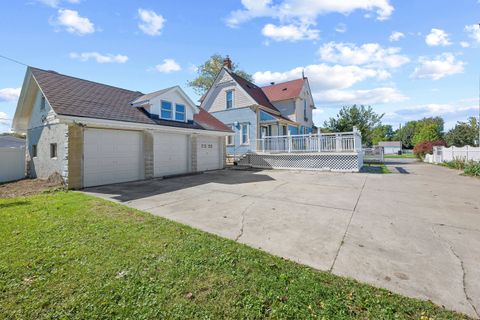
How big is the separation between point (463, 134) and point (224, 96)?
40638 mm

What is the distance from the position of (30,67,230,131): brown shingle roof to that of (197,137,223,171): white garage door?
1.61 metres

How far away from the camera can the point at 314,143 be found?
579 inches

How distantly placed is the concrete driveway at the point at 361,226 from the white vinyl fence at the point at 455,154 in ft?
38.7

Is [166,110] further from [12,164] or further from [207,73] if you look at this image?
[207,73]

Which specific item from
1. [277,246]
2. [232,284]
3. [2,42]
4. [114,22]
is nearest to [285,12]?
[114,22]

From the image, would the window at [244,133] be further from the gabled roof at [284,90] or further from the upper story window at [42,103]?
the upper story window at [42,103]

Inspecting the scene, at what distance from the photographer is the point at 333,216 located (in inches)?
206

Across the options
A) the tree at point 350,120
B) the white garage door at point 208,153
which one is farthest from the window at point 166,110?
the tree at point 350,120

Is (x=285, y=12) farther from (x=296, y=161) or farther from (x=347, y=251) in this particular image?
(x=347, y=251)

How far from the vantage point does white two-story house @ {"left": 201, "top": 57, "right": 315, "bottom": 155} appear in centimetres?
1906

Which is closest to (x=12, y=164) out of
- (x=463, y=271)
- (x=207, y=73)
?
(x=463, y=271)

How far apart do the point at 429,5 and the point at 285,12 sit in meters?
5.67

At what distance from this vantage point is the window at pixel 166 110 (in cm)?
1271

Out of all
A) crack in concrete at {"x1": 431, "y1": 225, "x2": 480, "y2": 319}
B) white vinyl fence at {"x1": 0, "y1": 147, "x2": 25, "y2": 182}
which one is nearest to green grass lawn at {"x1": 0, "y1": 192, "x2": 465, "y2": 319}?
crack in concrete at {"x1": 431, "y1": 225, "x2": 480, "y2": 319}
